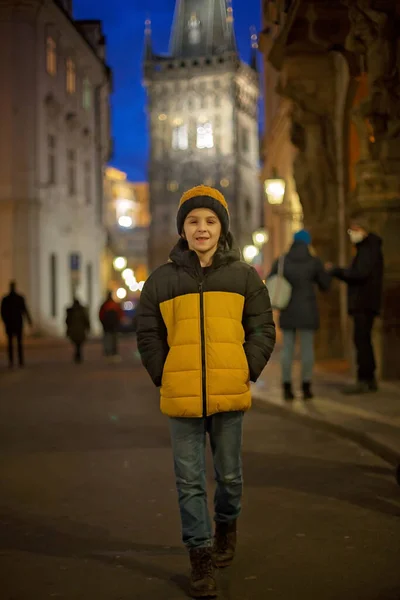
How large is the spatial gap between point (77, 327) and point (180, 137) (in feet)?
234

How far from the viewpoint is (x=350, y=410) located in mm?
10328

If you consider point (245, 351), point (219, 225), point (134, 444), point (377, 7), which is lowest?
point (134, 444)

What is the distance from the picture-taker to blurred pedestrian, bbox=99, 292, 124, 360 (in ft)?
79.0

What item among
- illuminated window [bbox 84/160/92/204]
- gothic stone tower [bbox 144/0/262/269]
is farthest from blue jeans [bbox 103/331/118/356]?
gothic stone tower [bbox 144/0/262/269]

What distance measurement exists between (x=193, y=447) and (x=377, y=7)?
8936 millimetres

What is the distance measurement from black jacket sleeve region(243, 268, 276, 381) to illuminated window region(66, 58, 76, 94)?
40217 mm

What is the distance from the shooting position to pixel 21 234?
38.4m

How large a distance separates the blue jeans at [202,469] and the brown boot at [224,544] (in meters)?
0.07

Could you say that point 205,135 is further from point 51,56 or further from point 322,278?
point 322,278

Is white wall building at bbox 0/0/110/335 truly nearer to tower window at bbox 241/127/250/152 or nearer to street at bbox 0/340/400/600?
street at bbox 0/340/400/600

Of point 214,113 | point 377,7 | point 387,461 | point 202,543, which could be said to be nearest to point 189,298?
point 202,543

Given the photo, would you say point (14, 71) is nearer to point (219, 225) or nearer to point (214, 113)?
point (219, 225)

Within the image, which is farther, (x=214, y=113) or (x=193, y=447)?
(x=214, y=113)

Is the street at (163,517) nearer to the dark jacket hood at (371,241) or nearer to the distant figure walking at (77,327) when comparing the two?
the dark jacket hood at (371,241)
